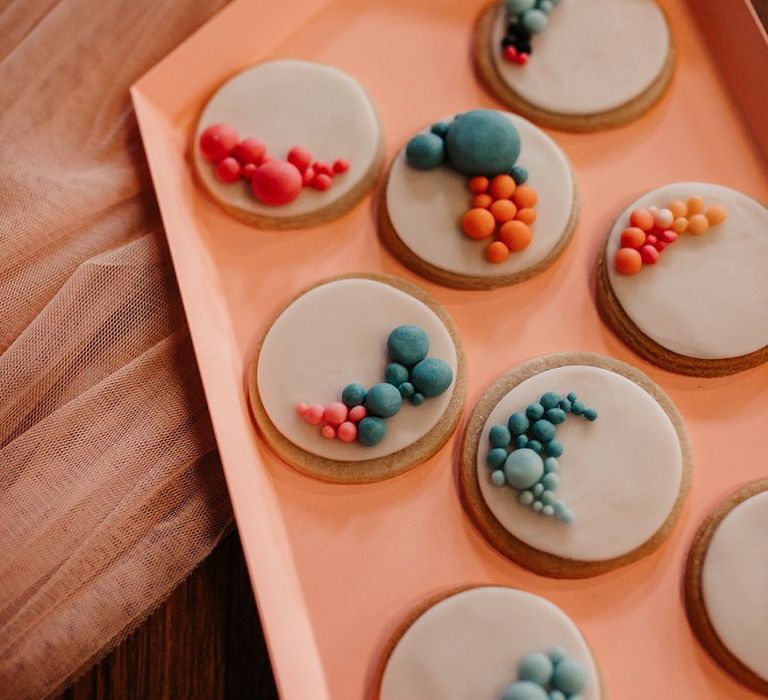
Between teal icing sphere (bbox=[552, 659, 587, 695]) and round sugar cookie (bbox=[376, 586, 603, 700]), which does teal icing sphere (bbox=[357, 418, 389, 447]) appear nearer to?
round sugar cookie (bbox=[376, 586, 603, 700])

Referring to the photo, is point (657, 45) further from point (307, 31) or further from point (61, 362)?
point (61, 362)

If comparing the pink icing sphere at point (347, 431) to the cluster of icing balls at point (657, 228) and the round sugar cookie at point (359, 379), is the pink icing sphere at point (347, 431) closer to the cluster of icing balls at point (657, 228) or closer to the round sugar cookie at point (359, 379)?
the round sugar cookie at point (359, 379)

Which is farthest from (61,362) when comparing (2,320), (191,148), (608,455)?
(608,455)

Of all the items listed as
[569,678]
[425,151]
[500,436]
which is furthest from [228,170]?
[569,678]

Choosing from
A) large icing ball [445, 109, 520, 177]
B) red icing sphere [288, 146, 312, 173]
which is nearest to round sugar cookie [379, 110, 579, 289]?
large icing ball [445, 109, 520, 177]

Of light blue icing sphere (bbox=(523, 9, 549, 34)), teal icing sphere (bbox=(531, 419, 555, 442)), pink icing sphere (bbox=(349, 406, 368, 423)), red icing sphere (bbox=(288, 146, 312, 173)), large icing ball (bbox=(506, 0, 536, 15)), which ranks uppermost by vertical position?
red icing sphere (bbox=(288, 146, 312, 173))

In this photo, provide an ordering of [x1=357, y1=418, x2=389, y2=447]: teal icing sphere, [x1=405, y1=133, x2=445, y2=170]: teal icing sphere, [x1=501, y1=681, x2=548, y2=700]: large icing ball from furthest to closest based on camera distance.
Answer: [x1=405, y1=133, x2=445, y2=170]: teal icing sphere → [x1=357, y1=418, x2=389, y2=447]: teal icing sphere → [x1=501, y1=681, x2=548, y2=700]: large icing ball
